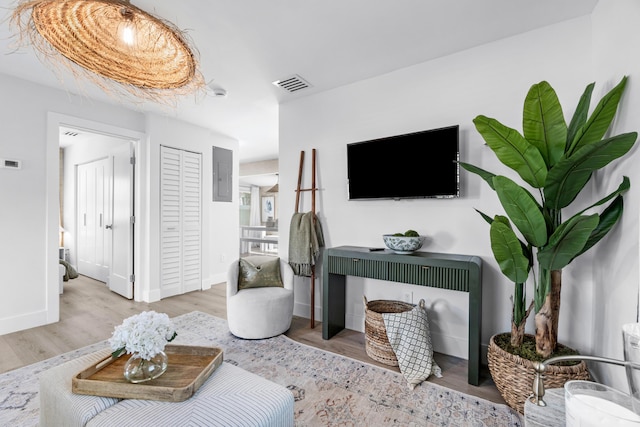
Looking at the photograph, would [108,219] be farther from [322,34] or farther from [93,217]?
[322,34]

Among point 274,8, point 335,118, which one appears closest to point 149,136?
point 335,118

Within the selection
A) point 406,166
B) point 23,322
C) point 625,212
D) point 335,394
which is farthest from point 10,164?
point 625,212

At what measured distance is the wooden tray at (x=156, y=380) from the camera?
125 cm

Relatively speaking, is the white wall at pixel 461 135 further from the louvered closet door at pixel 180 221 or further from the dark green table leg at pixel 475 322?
the louvered closet door at pixel 180 221

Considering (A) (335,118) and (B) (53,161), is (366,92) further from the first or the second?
(B) (53,161)

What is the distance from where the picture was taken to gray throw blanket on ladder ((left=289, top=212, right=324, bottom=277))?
3.07 meters

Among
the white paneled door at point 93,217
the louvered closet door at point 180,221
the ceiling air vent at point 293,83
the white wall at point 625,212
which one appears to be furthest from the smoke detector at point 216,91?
the white wall at point 625,212

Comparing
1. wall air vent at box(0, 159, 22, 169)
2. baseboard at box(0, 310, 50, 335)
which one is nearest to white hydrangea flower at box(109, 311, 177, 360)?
baseboard at box(0, 310, 50, 335)

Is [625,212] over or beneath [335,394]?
over

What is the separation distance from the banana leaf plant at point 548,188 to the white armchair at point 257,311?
6.15 ft

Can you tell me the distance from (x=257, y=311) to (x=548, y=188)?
2.36 meters

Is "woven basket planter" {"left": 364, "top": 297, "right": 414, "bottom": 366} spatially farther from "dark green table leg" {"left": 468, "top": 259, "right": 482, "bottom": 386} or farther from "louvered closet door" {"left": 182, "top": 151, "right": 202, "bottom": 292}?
"louvered closet door" {"left": 182, "top": 151, "right": 202, "bottom": 292}

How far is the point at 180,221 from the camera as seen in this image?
14.0 ft

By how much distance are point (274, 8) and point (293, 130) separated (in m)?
1.54
